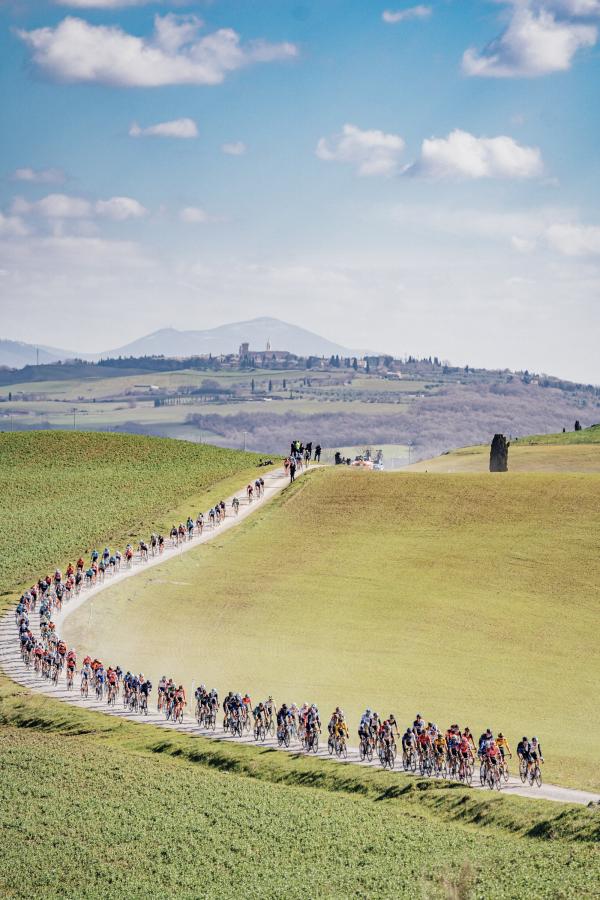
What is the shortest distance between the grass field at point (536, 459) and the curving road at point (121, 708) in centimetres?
3894

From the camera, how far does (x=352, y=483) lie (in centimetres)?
9031

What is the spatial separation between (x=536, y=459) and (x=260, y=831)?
3397 inches

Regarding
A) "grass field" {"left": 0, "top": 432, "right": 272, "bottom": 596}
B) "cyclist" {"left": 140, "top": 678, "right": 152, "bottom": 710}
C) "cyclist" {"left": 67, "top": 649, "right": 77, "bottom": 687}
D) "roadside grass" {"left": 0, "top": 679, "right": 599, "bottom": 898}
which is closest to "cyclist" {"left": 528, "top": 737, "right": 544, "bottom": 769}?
"roadside grass" {"left": 0, "top": 679, "right": 599, "bottom": 898}

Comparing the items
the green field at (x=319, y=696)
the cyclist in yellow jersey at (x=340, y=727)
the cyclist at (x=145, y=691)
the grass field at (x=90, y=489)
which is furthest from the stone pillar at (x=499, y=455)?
the cyclist in yellow jersey at (x=340, y=727)

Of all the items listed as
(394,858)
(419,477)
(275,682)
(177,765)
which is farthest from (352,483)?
(394,858)

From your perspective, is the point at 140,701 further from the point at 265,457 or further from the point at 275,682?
the point at 265,457

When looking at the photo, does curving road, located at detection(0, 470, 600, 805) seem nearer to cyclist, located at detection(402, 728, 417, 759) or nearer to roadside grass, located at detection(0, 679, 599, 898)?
roadside grass, located at detection(0, 679, 599, 898)

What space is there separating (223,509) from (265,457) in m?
27.8

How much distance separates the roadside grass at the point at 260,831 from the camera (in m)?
32.7

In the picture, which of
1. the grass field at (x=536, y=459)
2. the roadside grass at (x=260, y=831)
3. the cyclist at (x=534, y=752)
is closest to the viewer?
the roadside grass at (x=260, y=831)

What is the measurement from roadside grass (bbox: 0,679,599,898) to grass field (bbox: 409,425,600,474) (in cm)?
7389

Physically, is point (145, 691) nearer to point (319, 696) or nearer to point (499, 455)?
point (319, 696)

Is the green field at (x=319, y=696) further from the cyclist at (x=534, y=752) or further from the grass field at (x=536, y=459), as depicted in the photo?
the grass field at (x=536, y=459)

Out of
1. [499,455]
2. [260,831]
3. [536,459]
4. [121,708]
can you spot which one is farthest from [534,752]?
[536,459]
